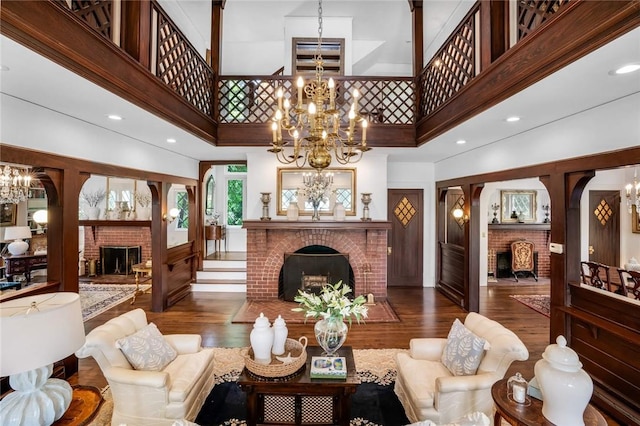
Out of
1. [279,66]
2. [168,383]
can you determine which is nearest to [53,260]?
[168,383]

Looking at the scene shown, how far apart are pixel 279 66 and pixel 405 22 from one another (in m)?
3.44

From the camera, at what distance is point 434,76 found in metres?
4.33

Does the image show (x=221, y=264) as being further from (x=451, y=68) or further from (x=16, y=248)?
(x=451, y=68)

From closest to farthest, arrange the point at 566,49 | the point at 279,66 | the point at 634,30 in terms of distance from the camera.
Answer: the point at 634,30 → the point at 566,49 → the point at 279,66

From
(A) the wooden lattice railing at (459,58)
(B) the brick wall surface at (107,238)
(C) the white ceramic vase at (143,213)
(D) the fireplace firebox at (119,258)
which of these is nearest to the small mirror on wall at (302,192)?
(A) the wooden lattice railing at (459,58)

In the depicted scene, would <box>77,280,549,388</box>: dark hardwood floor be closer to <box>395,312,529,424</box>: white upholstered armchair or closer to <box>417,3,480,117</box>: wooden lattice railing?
<box>395,312,529,424</box>: white upholstered armchair

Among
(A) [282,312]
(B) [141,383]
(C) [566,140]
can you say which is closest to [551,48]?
(C) [566,140]

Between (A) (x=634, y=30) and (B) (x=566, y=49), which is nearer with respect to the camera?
(A) (x=634, y=30)

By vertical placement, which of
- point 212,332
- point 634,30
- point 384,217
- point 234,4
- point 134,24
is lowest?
point 212,332

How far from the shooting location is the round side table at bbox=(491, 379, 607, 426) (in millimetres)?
1691

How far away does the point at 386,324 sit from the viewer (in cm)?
458

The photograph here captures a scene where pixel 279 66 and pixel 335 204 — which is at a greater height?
pixel 279 66

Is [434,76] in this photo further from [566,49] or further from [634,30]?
[634,30]

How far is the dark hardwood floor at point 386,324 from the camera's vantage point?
3924 mm
